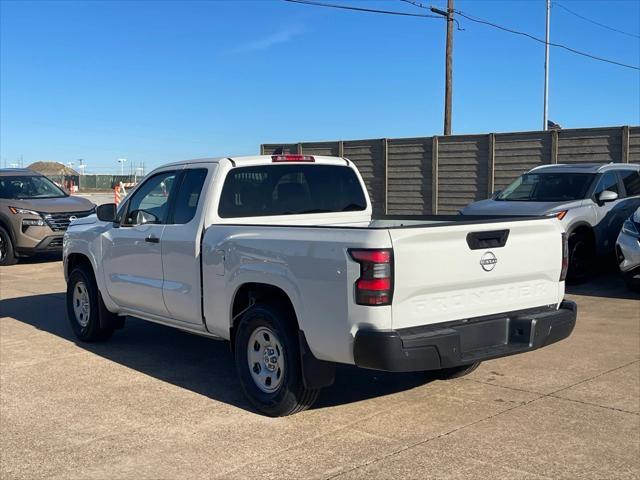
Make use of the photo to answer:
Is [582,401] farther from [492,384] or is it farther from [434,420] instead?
[434,420]

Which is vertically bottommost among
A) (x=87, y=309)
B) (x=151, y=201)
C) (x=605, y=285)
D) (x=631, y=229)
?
(x=605, y=285)

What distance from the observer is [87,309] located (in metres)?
7.66

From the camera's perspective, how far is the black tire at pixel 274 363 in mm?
4938

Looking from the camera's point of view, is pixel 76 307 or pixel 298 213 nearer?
pixel 298 213

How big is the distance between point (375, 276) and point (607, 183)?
8.61 meters

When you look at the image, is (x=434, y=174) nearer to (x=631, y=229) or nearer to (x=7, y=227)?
(x=631, y=229)

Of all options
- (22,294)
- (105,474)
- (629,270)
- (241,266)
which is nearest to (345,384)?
(241,266)

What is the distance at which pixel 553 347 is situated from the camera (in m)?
7.21

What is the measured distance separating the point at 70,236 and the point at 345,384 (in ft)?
12.2

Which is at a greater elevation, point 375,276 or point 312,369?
point 375,276

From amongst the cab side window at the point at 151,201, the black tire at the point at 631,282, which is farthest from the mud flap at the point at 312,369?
the black tire at the point at 631,282

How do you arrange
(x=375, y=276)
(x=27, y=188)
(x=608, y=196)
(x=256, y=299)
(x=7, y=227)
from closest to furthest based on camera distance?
(x=375, y=276)
(x=256, y=299)
(x=608, y=196)
(x=7, y=227)
(x=27, y=188)

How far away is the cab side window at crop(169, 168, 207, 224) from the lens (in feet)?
19.7

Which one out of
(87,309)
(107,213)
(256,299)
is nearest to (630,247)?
(256,299)
